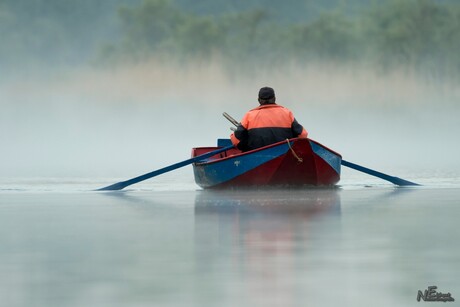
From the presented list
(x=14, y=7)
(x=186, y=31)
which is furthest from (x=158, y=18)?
(x=14, y=7)

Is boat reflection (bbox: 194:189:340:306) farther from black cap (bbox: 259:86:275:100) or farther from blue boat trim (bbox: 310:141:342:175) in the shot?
black cap (bbox: 259:86:275:100)

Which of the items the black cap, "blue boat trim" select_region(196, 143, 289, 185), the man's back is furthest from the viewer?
the black cap

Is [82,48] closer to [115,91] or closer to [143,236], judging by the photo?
[115,91]

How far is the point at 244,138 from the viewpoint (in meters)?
A: 15.5

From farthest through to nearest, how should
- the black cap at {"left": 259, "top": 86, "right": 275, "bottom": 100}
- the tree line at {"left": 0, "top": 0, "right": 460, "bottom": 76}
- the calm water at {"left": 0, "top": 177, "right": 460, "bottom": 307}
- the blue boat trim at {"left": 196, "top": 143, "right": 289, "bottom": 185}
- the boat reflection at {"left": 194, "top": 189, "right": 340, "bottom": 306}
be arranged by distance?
the tree line at {"left": 0, "top": 0, "right": 460, "bottom": 76}
the black cap at {"left": 259, "top": 86, "right": 275, "bottom": 100}
the blue boat trim at {"left": 196, "top": 143, "right": 289, "bottom": 185}
the boat reflection at {"left": 194, "top": 189, "right": 340, "bottom": 306}
the calm water at {"left": 0, "top": 177, "right": 460, "bottom": 307}

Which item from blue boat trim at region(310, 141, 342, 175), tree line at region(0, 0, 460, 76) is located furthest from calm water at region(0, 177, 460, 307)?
tree line at region(0, 0, 460, 76)

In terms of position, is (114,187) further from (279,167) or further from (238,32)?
(238,32)

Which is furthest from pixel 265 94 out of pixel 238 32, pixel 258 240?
pixel 238 32

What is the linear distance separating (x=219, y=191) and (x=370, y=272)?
8741 mm

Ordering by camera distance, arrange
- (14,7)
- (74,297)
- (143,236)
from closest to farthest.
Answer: (74,297) < (143,236) < (14,7)

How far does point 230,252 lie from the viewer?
7809mm

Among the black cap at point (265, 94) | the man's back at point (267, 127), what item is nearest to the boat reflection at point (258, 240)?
the man's back at point (267, 127)

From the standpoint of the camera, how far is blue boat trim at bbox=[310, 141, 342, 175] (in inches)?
599

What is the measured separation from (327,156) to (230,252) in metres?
7.80
